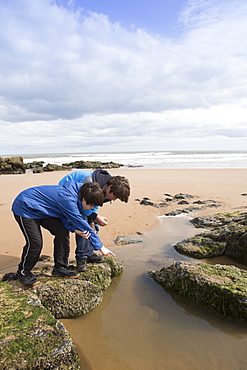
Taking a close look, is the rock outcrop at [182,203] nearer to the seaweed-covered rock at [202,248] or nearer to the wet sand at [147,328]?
the seaweed-covered rock at [202,248]

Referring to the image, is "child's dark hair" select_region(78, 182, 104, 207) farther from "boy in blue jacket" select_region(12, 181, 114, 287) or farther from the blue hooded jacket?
the blue hooded jacket

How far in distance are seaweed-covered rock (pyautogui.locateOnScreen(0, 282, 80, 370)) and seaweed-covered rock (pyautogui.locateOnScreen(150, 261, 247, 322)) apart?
1778 millimetres

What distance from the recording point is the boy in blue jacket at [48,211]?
3279mm

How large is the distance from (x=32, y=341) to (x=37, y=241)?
1383 mm

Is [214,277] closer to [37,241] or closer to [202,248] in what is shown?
[202,248]

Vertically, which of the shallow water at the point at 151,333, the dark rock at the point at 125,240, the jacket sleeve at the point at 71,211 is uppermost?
the jacket sleeve at the point at 71,211

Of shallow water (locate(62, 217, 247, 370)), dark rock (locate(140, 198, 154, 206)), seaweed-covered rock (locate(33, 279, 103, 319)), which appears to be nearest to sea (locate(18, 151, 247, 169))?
dark rock (locate(140, 198, 154, 206))

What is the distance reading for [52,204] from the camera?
133 inches

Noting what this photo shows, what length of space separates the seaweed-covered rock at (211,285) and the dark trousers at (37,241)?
59.6 inches

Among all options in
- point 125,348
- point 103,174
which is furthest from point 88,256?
point 125,348

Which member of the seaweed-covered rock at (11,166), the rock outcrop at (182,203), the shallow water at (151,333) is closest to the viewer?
the shallow water at (151,333)

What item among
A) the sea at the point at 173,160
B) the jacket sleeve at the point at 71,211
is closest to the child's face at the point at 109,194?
the jacket sleeve at the point at 71,211

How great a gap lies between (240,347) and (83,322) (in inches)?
69.4

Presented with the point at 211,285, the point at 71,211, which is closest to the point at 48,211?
the point at 71,211
